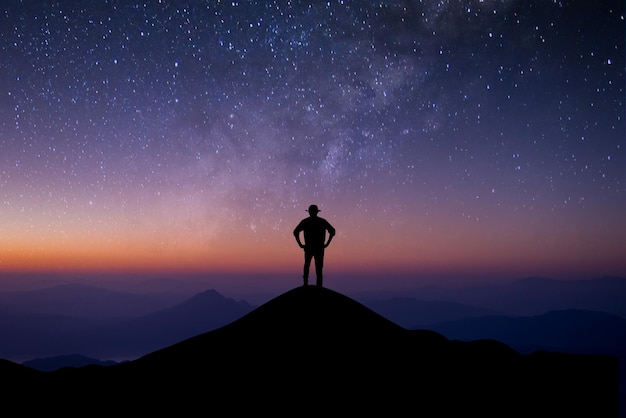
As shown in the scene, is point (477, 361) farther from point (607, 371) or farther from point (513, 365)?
point (607, 371)

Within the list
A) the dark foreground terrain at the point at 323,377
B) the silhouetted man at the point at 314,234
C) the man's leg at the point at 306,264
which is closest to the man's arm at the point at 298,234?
the silhouetted man at the point at 314,234

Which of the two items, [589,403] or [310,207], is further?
[310,207]

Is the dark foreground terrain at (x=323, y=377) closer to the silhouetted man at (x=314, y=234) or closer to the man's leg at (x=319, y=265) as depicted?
the man's leg at (x=319, y=265)

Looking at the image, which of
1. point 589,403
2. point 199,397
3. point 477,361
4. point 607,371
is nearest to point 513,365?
point 477,361

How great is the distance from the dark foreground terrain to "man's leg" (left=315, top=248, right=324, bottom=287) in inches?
15.2

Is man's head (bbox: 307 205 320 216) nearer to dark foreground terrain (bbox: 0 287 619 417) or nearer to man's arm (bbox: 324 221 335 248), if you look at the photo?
man's arm (bbox: 324 221 335 248)

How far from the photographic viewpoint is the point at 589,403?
31.3 feet

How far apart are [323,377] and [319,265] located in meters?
3.77

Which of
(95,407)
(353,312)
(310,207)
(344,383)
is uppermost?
(310,207)

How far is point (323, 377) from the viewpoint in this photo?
8688 mm

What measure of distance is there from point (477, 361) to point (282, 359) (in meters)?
5.39

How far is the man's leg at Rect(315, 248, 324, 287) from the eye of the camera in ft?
38.3

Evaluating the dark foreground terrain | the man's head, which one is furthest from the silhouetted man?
the dark foreground terrain

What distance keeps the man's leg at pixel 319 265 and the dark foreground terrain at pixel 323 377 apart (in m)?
0.39
